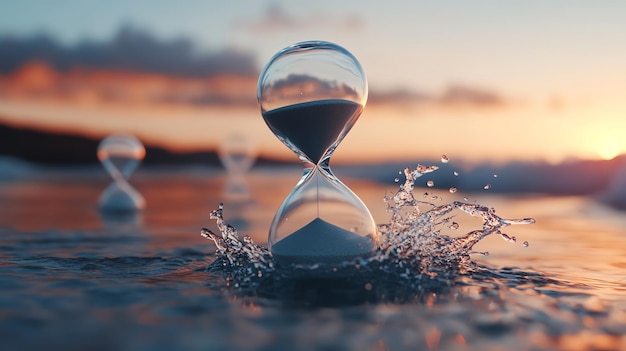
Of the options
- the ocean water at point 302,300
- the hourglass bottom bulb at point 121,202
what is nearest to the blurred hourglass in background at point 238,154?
the hourglass bottom bulb at point 121,202

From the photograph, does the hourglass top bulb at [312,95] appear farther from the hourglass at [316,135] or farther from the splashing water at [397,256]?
the splashing water at [397,256]

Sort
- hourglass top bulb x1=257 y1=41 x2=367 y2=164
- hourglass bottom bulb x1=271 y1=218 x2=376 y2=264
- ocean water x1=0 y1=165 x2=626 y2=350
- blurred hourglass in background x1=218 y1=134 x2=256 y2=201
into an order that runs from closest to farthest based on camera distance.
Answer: ocean water x1=0 y1=165 x2=626 y2=350 < hourglass top bulb x1=257 y1=41 x2=367 y2=164 < hourglass bottom bulb x1=271 y1=218 x2=376 y2=264 < blurred hourglass in background x1=218 y1=134 x2=256 y2=201

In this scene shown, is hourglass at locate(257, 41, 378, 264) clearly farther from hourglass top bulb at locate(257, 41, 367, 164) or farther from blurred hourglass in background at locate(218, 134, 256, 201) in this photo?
blurred hourglass in background at locate(218, 134, 256, 201)

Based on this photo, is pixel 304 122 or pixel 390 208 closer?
pixel 304 122

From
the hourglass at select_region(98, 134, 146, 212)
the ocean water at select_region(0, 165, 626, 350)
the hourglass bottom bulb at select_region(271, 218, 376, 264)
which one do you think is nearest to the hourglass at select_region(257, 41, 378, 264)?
the hourglass bottom bulb at select_region(271, 218, 376, 264)

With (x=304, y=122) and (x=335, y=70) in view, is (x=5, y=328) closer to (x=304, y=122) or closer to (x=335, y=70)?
(x=304, y=122)

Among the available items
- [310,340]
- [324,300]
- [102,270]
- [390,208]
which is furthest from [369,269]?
[102,270]

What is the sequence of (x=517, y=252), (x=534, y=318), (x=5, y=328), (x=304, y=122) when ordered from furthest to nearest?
(x=517, y=252) < (x=304, y=122) < (x=534, y=318) < (x=5, y=328)
